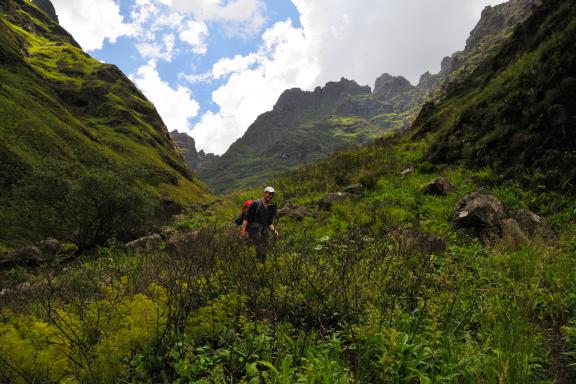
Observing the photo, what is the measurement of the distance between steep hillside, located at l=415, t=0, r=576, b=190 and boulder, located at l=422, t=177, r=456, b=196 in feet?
6.36

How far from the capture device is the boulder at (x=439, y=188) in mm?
12876

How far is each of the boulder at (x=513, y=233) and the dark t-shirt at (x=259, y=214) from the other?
18.3ft

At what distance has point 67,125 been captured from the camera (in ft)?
152

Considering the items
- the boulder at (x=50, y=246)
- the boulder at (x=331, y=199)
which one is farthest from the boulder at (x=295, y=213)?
the boulder at (x=50, y=246)

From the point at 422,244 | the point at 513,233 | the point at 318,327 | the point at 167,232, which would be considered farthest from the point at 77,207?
the point at 513,233

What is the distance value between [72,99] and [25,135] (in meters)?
39.2

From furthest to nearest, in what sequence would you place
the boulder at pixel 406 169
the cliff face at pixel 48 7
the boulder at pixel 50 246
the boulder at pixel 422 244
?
1. the cliff face at pixel 48 7
2. the boulder at pixel 406 169
3. the boulder at pixel 50 246
4. the boulder at pixel 422 244

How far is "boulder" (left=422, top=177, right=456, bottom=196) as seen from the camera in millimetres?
12876

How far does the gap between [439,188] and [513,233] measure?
559 centimetres

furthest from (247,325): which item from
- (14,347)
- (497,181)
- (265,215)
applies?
(497,181)

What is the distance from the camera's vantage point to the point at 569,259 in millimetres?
5328

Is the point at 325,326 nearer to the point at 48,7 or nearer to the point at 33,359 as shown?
the point at 33,359

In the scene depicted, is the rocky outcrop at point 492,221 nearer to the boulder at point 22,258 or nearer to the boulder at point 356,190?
the boulder at point 356,190

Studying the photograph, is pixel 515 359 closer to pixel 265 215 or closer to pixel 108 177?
pixel 265 215
